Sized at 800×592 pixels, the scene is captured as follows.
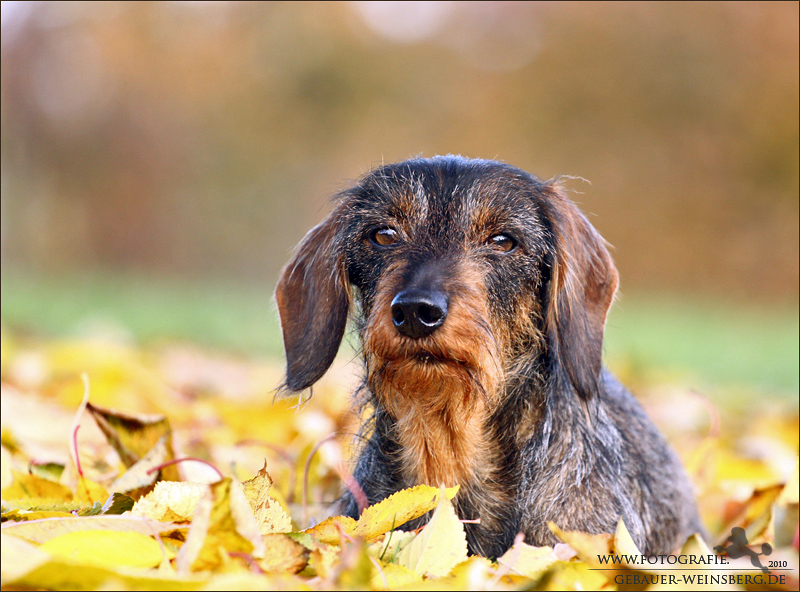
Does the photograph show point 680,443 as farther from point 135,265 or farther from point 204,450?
point 135,265

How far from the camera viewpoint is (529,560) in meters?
1.80

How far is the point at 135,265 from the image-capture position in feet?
63.2

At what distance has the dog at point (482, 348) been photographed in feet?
8.39

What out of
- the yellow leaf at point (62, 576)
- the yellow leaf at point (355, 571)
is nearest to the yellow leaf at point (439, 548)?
the yellow leaf at point (355, 571)

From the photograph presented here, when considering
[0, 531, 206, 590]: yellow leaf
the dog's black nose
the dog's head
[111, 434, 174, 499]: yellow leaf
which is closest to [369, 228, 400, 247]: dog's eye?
the dog's head

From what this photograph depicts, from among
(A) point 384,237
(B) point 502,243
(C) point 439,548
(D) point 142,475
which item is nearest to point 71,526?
(D) point 142,475

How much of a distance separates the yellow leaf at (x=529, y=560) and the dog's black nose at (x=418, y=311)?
0.79m

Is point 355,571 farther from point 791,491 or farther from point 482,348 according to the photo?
point 791,491

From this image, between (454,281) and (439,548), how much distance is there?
3.15 feet

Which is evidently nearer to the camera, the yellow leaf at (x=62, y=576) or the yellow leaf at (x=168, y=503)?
the yellow leaf at (x=62, y=576)

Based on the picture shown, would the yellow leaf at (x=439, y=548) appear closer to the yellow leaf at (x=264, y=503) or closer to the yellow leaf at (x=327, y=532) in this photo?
the yellow leaf at (x=327, y=532)

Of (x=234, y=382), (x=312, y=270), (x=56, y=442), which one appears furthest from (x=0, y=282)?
(x=312, y=270)

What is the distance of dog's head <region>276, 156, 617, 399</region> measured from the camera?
2.48 m

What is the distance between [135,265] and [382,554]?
18670 mm
